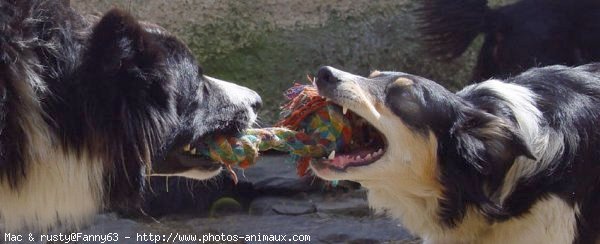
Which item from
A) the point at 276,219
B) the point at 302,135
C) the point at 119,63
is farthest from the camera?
the point at 276,219

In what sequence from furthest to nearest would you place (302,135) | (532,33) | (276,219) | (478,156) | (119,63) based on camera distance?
(276,219)
(532,33)
(302,135)
(478,156)
(119,63)

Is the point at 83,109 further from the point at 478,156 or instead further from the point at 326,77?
the point at 478,156

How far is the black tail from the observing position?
17.8 feet

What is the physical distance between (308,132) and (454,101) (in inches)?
22.1

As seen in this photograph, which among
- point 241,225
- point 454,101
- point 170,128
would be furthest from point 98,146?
point 241,225

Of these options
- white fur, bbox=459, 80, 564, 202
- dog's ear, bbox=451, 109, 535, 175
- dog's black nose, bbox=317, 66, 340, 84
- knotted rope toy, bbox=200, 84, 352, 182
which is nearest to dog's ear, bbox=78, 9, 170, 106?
knotted rope toy, bbox=200, 84, 352, 182

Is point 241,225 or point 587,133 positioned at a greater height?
point 587,133

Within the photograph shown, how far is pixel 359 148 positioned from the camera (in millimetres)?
3521

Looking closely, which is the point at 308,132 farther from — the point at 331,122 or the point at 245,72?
the point at 245,72

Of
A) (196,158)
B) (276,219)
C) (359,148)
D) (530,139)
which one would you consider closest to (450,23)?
(276,219)

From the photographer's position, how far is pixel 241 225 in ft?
17.9

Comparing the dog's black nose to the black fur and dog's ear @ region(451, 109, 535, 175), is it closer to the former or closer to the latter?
dog's ear @ region(451, 109, 535, 175)

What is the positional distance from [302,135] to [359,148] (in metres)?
0.22

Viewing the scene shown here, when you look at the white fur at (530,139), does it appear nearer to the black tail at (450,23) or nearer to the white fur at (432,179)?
the white fur at (432,179)
